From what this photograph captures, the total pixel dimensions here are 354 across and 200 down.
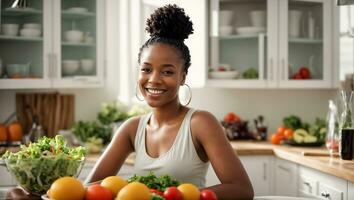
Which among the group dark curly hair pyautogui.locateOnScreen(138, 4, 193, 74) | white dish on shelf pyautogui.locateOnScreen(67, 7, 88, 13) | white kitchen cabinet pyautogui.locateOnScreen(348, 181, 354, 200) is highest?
white dish on shelf pyautogui.locateOnScreen(67, 7, 88, 13)

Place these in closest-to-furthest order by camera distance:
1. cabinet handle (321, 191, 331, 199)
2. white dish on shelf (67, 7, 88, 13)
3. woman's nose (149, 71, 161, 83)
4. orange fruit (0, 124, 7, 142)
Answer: woman's nose (149, 71, 161, 83)
cabinet handle (321, 191, 331, 199)
orange fruit (0, 124, 7, 142)
white dish on shelf (67, 7, 88, 13)

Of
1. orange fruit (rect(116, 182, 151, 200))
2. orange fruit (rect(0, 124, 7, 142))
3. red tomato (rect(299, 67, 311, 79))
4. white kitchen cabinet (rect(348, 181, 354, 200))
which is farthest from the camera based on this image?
red tomato (rect(299, 67, 311, 79))

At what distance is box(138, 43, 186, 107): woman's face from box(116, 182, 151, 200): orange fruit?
2.29 ft

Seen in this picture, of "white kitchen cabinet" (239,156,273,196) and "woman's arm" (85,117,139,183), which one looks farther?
"white kitchen cabinet" (239,156,273,196)

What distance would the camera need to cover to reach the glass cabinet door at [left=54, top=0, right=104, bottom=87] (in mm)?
3877

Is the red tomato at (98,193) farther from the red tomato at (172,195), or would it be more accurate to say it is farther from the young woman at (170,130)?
the young woman at (170,130)

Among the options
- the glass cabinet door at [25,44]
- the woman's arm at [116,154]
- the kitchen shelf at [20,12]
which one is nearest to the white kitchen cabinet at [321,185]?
the woman's arm at [116,154]

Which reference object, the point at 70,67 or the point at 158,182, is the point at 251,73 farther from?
the point at 158,182

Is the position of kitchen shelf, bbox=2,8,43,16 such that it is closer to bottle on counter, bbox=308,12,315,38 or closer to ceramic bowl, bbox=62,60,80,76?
ceramic bowl, bbox=62,60,80,76

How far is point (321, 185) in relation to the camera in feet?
10.1

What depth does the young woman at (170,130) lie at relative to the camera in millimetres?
2008

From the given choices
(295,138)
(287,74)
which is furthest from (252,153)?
(287,74)

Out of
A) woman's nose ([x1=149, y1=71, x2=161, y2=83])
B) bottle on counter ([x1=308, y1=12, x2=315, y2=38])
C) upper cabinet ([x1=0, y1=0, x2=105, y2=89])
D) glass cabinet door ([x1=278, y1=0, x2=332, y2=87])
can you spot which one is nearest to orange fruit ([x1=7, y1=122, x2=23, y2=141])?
upper cabinet ([x1=0, y1=0, x2=105, y2=89])

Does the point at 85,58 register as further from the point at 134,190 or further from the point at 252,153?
the point at 134,190
